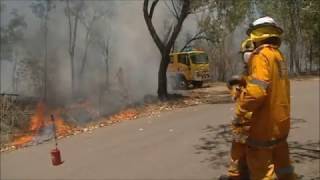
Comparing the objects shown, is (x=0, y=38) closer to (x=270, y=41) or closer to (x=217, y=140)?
(x=217, y=140)

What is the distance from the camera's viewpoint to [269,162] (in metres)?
4.70

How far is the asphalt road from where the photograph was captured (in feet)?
28.6

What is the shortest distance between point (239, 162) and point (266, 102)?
2.53 feet

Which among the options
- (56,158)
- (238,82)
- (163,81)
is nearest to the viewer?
(238,82)

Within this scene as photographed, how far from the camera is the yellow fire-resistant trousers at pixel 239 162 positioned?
5012 millimetres

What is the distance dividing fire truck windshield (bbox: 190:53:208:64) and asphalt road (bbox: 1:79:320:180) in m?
14.4

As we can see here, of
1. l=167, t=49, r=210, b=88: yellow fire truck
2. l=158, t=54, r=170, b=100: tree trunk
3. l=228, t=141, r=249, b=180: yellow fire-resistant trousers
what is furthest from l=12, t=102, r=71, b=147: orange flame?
l=167, t=49, r=210, b=88: yellow fire truck

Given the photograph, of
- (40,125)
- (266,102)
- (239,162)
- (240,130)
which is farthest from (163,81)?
(266,102)

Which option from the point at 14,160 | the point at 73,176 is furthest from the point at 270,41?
the point at 14,160

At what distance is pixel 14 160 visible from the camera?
11352 mm

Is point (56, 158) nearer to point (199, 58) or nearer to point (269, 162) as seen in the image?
point (269, 162)

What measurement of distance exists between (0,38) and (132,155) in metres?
19.5

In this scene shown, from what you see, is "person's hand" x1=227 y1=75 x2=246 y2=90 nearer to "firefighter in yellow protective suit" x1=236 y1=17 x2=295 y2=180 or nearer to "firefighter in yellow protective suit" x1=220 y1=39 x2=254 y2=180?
"firefighter in yellow protective suit" x1=220 y1=39 x2=254 y2=180

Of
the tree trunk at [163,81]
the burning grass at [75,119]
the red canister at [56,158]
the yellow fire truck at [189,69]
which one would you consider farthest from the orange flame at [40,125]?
the yellow fire truck at [189,69]
